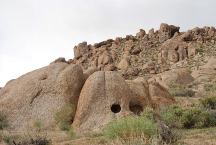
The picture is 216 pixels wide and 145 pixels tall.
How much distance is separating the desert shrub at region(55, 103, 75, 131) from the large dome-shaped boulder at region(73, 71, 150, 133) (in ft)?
0.82

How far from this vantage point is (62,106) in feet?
70.4

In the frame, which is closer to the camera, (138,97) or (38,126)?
(38,126)

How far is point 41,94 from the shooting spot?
22281 mm

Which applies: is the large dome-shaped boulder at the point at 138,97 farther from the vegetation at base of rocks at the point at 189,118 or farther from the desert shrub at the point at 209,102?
the vegetation at base of rocks at the point at 189,118

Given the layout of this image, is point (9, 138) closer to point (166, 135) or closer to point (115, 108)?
point (166, 135)

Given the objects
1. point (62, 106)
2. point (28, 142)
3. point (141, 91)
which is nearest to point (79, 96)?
point (62, 106)

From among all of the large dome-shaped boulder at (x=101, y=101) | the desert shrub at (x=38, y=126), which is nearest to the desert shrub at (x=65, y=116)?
the large dome-shaped boulder at (x=101, y=101)

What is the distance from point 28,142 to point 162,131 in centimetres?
360

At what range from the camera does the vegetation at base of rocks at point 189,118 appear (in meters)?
18.6

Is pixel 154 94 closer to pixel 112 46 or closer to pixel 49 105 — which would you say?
pixel 49 105

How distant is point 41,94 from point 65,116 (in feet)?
6.77

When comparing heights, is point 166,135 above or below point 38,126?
below

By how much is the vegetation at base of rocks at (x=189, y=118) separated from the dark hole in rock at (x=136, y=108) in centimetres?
319

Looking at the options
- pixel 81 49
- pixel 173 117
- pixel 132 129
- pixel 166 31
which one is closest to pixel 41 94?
pixel 173 117
